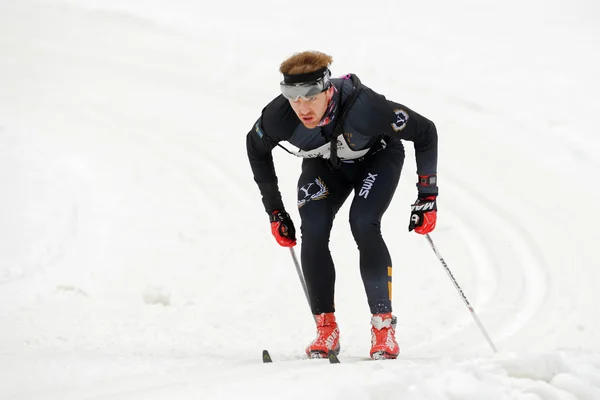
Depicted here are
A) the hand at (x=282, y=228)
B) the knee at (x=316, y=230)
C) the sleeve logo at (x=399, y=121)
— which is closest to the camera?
the sleeve logo at (x=399, y=121)

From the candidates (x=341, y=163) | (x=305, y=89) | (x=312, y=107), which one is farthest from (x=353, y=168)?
(x=305, y=89)

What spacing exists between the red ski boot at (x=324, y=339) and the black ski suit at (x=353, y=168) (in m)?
0.08

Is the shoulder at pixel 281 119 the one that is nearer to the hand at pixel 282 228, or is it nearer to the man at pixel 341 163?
the man at pixel 341 163

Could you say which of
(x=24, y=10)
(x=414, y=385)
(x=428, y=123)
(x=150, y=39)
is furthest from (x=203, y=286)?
(x=24, y=10)

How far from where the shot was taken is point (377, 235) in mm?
4449

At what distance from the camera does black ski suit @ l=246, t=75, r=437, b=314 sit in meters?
4.39

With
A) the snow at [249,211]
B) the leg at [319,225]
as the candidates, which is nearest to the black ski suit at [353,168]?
the leg at [319,225]

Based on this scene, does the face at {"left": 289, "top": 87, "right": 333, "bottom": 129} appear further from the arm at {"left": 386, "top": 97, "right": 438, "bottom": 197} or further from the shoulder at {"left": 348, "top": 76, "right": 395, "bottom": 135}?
the arm at {"left": 386, "top": 97, "right": 438, "bottom": 197}

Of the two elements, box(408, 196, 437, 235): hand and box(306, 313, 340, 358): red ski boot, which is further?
box(408, 196, 437, 235): hand

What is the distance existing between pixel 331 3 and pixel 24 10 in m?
6.37

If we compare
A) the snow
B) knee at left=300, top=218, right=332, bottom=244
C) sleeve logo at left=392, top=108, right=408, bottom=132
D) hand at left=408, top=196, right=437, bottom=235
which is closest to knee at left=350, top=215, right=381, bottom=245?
knee at left=300, top=218, right=332, bottom=244

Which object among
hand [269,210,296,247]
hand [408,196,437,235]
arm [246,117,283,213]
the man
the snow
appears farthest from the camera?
hand [269,210,296,247]

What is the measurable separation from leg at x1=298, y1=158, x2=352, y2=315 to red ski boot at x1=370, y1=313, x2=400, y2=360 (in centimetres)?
37

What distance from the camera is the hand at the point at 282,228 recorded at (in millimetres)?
4961
